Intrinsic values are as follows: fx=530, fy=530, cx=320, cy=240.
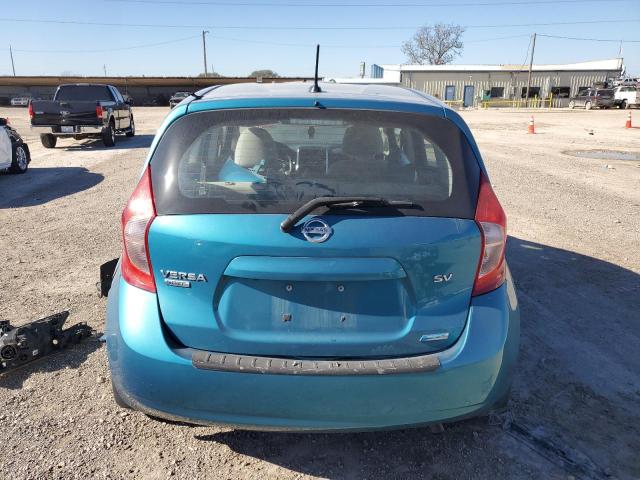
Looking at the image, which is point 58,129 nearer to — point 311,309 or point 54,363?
point 54,363

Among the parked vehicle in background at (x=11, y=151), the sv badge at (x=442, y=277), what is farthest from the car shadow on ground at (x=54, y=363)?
the parked vehicle in background at (x=11, y=151)

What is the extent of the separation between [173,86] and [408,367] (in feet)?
181

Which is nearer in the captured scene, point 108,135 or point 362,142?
point 362,142

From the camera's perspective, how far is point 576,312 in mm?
→ 4453

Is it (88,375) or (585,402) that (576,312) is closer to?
(585,402)

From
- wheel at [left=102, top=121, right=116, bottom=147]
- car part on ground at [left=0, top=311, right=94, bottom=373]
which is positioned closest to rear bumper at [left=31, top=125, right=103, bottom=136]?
wheel at [left=102, top=121, right=116, bottom=147]

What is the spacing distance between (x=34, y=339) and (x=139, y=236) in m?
1.69

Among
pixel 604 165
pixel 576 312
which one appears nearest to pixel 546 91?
pixel 604 165

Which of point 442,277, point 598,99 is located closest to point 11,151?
point 442,277

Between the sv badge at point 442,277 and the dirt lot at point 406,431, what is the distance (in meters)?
1.02

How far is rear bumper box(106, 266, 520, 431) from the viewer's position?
7.26 ft

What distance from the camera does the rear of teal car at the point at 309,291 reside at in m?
2.23

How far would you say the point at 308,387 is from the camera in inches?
86.7

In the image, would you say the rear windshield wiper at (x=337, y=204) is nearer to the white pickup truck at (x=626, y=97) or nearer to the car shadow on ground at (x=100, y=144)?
the car shadow on ground at (x=100, y=144)
